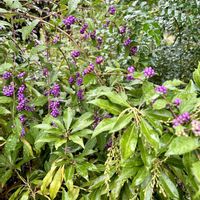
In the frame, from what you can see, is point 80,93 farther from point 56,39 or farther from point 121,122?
point 121,122

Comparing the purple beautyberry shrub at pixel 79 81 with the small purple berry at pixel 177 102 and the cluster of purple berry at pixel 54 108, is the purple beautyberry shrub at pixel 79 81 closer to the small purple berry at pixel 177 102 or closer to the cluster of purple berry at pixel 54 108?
the cluster of purple berry at pixel 54 108

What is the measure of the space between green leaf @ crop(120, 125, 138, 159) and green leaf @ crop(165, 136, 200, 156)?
5.7 inches

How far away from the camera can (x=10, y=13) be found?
143cm

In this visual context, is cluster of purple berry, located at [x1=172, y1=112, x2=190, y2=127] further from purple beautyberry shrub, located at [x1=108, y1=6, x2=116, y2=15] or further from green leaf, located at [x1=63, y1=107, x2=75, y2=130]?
purple beautyberry shrub, located at [x1=108, y1=6, x2=116, y2=15]

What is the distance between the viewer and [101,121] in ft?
3.06

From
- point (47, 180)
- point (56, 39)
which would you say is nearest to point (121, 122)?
point (47, 180)

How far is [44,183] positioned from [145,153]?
40cm

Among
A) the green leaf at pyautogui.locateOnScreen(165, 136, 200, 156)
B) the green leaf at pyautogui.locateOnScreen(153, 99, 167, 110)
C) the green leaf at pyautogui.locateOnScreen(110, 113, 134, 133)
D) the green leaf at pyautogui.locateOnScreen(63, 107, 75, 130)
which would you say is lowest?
the green leaf at pyautogui.locateOnScreen(63, 107, 75, 130)

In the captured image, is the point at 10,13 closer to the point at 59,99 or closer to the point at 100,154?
the point at 59,99

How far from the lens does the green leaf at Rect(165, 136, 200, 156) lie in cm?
72

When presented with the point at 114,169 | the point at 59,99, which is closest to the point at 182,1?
the point at 59,99

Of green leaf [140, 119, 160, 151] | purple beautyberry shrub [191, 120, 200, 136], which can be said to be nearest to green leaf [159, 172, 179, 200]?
green leaf [140, 119, 160, 151]

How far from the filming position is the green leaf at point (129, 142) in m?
0.86

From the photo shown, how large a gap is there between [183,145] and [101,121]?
0.26 metres
